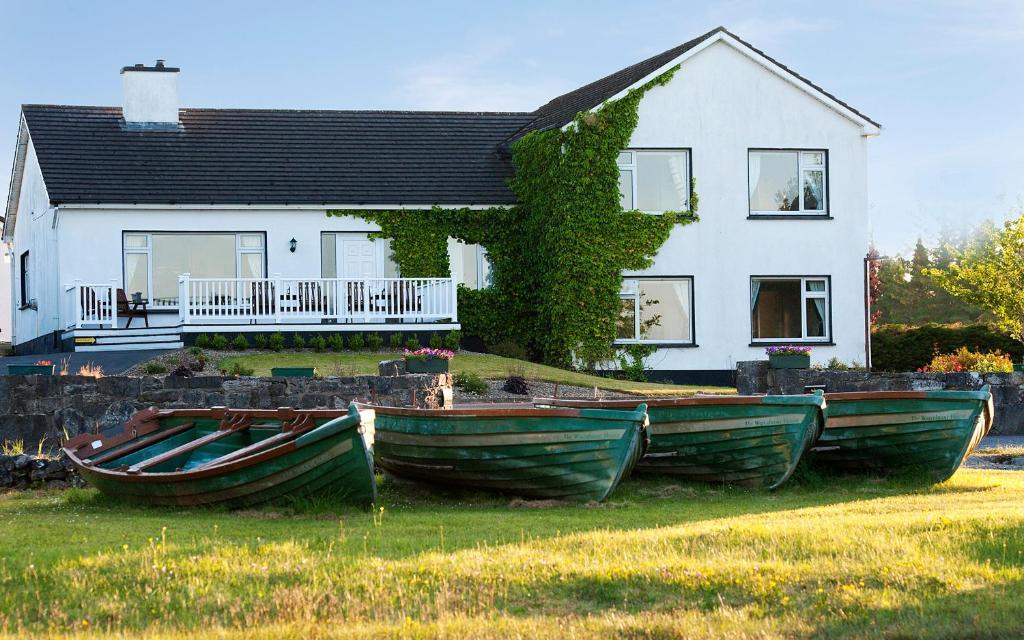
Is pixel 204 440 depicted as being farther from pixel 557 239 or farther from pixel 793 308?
pixel 793 308

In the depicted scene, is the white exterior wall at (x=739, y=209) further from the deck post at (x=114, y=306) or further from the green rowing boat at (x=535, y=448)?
the green rowing boat at (x=535, y=448)

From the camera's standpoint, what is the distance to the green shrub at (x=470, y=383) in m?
21.9

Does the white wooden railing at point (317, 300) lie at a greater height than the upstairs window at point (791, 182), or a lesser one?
lesser

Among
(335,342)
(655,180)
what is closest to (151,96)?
(335,342)

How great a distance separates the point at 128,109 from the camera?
31.8 metres

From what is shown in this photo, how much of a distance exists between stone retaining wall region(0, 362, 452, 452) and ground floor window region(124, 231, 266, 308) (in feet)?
33.1

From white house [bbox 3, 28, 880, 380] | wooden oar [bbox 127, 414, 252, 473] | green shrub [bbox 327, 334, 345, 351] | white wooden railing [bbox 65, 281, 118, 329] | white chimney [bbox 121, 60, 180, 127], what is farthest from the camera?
white chimney [bbox 121, 60, 180, 127]

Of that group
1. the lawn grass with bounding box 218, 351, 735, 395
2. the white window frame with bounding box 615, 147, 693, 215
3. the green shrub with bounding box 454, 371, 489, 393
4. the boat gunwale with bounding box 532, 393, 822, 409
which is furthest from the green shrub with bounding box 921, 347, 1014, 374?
the boat gunwale with bounding box 532, 393, 822, 409

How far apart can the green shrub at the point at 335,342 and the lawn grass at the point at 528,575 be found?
15.1m

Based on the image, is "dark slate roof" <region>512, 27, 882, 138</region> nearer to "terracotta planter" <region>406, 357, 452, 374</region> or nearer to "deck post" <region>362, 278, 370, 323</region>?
"deck post" <region>362, 278, 370, 323</region>

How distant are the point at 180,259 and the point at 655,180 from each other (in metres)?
11.2

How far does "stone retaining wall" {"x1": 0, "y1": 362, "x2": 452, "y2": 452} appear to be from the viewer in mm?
18797

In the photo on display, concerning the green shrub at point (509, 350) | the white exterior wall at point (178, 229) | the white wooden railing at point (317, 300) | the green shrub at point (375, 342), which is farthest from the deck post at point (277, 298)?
the green shrub at point (509, 350)

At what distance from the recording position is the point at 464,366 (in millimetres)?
24656
